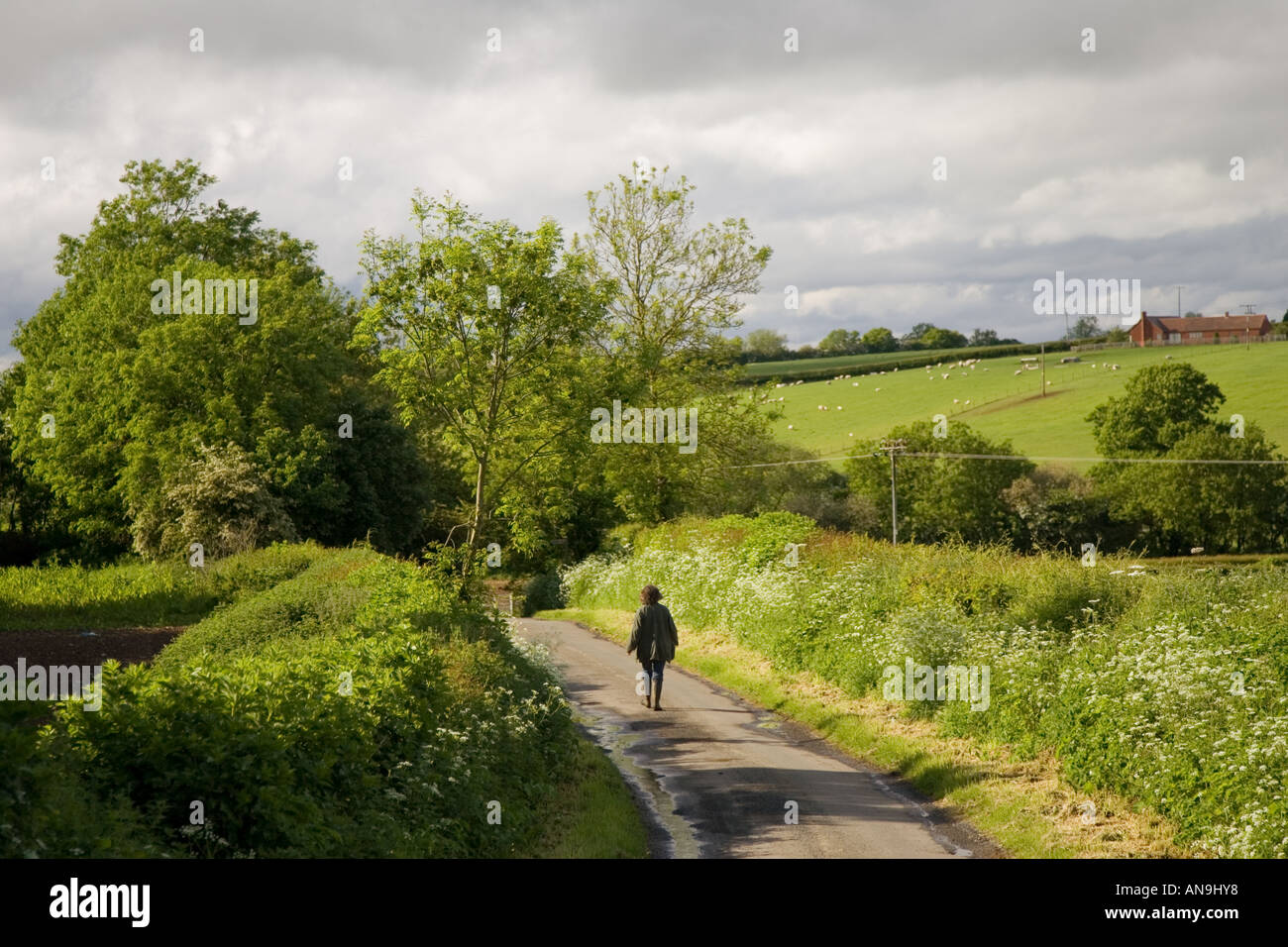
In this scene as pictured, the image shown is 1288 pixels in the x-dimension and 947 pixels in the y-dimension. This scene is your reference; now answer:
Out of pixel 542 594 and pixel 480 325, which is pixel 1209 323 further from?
pixel 480 325

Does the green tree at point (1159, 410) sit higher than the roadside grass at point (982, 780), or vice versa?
the green tree at point (1159, 410)

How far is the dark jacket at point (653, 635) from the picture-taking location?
18.6m

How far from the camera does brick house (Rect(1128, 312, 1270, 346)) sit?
127 meters

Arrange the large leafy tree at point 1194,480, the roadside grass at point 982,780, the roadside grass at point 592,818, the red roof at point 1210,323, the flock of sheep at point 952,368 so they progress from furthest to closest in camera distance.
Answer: the red roof at point 1210,323
the flock of sheep at point 952,368
the large leafy tree at point 1194,480
the roadside grass at point 982,780
the roadside grass at point 592,818

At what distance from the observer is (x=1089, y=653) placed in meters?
14.3

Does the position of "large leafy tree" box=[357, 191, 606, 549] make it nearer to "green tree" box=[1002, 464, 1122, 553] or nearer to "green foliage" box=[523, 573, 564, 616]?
"green foliage" box=[523, 573, 564, 616]

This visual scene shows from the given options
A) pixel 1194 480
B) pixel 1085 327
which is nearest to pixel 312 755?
pixel 1194 480

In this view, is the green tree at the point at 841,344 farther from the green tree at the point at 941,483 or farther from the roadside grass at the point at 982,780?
the roadside grass at the point at 982,780

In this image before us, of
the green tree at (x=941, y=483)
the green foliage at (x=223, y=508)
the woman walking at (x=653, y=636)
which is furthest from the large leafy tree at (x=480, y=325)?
the green tree at (x=941, y=483)

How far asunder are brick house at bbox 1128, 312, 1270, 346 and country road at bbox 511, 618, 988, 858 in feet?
401

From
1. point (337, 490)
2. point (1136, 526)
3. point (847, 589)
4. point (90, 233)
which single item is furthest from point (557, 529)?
point (1136, 526)

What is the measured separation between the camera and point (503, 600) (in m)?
48.0

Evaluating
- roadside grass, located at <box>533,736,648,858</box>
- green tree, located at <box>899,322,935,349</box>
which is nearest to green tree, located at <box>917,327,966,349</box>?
green tree, located at <box>899,322,935,349</box>

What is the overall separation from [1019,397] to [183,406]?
87.6 m
